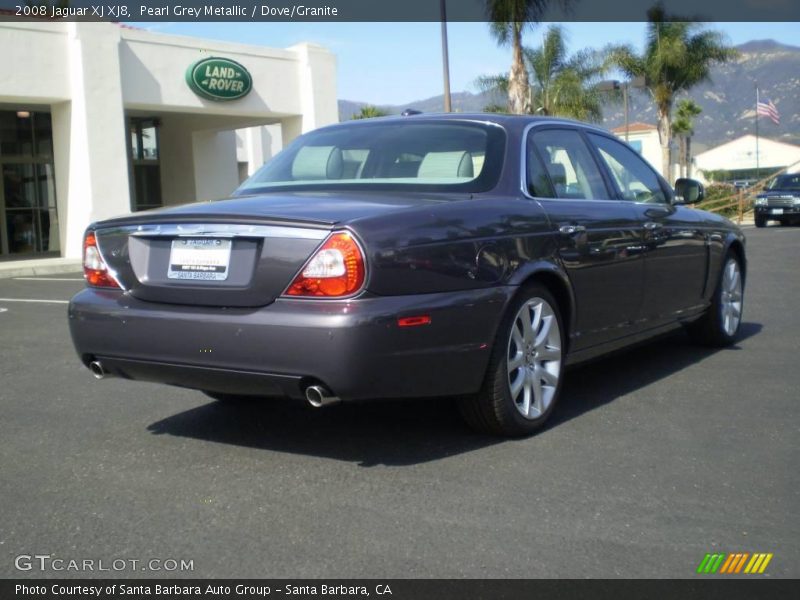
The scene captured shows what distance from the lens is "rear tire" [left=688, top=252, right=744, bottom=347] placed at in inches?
Result: 271

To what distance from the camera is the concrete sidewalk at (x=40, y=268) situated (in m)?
18.1

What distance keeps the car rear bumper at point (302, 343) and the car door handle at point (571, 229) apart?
648 millimetres

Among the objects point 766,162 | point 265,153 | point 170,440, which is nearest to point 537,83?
point 265,153

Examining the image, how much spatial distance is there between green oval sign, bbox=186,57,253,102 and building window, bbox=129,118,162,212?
4124mm

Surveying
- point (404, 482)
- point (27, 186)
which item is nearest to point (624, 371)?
point (404, 482)

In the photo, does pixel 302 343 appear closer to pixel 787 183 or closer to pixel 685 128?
pixel 787 183

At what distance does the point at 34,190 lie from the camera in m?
24.2

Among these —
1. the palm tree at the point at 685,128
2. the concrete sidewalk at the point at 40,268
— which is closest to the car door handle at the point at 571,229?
the concrete sidewalk at the point at 40,268

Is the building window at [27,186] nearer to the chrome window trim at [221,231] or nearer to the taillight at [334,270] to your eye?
the chrome window trim at [221,231]

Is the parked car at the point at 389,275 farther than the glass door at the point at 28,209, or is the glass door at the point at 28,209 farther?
the glass door at the point at 28,209

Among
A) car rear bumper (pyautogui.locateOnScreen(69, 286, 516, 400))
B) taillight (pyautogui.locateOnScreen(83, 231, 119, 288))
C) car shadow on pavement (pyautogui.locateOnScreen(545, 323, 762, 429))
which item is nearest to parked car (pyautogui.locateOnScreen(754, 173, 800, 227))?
car shadow on pavement (pyautogui.locateOnScreen(545, 323, 762, 429))

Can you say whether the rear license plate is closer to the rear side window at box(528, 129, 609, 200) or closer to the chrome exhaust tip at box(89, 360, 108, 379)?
the chrome exhaust tip at box(89, 360, 108, 379)
